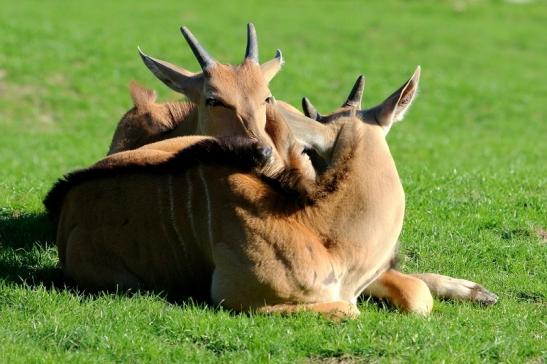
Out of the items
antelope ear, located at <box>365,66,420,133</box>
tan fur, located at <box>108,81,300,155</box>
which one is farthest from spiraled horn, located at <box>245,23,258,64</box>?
antelope ear, located at <box>365,66,420,133</box>

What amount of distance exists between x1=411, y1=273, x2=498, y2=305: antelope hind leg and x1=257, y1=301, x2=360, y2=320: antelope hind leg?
1.00 metres

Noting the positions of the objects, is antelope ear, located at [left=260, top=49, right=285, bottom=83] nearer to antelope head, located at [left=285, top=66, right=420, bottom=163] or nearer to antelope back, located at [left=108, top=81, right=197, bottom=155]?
antelope back, located at [left=108, top=81, right=197, bottom=155]

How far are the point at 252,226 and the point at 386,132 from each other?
3.66ft

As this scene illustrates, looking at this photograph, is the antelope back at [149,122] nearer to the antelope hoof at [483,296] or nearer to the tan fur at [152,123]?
the tan fur at [152,123]

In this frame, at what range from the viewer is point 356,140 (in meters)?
6.79

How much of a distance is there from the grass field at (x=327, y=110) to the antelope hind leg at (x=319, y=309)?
0.31 feet

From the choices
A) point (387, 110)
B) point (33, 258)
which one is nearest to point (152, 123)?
Result: point (33, 258)

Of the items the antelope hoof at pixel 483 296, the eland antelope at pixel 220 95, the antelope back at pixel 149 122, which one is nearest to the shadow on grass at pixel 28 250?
the antelope back at pixel 149 122

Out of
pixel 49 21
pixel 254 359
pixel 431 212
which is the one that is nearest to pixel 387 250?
pixel 254 359

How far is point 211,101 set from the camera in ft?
29.8

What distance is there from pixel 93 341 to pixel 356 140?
2008mm

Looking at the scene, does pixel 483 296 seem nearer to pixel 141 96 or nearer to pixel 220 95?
pixel 220 95

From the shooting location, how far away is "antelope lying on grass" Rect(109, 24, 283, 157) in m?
8.87

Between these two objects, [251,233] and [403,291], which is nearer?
[251,233]
